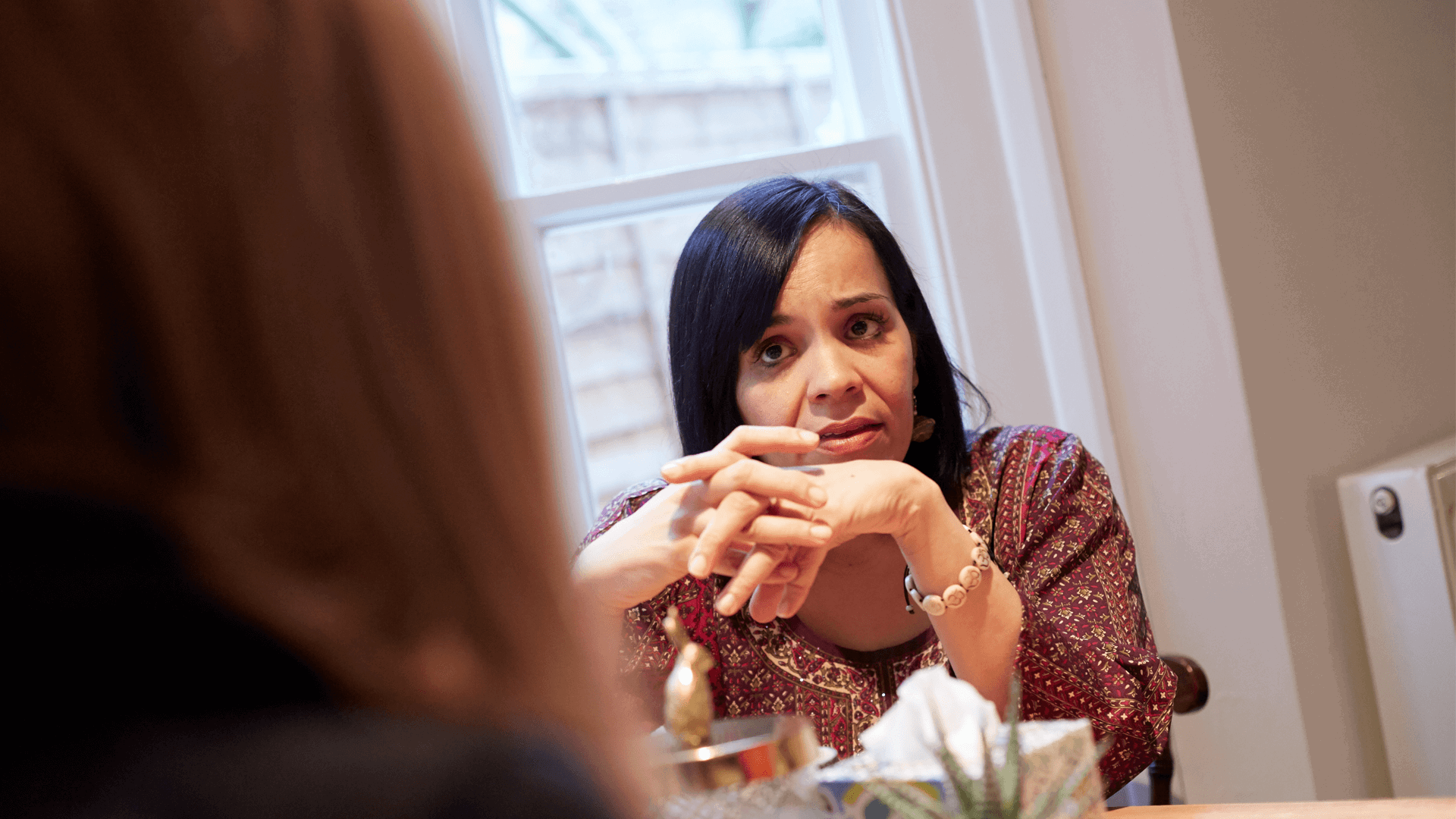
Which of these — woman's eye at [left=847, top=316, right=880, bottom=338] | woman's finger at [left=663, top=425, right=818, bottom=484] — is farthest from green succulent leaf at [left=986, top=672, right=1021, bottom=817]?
woman's eye at [left=847, top=316, right=880, bottom=338]

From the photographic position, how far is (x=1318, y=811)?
796mm

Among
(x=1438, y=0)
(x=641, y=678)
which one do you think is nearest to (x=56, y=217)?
(x=641, y=678)

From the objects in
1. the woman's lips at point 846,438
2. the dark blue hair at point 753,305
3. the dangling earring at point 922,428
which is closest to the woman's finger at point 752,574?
the woman's lips at point 846,438

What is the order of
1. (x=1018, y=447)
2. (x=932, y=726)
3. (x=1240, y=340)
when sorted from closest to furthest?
(x=932, y=726) → (x=1018, y=447) → (x=1240, y=340)

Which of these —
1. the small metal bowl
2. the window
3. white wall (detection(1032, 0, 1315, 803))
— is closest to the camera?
the small metal bowl

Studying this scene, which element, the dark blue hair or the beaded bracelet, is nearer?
the beaded bracelet

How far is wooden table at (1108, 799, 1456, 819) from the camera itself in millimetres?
749

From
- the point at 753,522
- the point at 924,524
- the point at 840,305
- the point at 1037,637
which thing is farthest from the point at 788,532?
the point at 840,305

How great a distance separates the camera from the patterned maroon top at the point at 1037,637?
1.17m

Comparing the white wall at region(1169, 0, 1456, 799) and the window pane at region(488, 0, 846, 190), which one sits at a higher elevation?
the window pane at region(488, 0, 846, 190)

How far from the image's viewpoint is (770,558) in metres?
1.15

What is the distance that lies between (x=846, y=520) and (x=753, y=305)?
1.25 ft

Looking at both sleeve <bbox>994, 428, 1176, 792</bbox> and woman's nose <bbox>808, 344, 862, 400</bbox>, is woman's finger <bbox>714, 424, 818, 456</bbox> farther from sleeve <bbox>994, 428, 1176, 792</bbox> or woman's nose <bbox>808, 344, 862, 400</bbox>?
sleeve <bbox>994, 428, 1176, 792</bbox>

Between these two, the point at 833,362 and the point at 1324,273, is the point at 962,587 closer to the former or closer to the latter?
the point at 833,362
